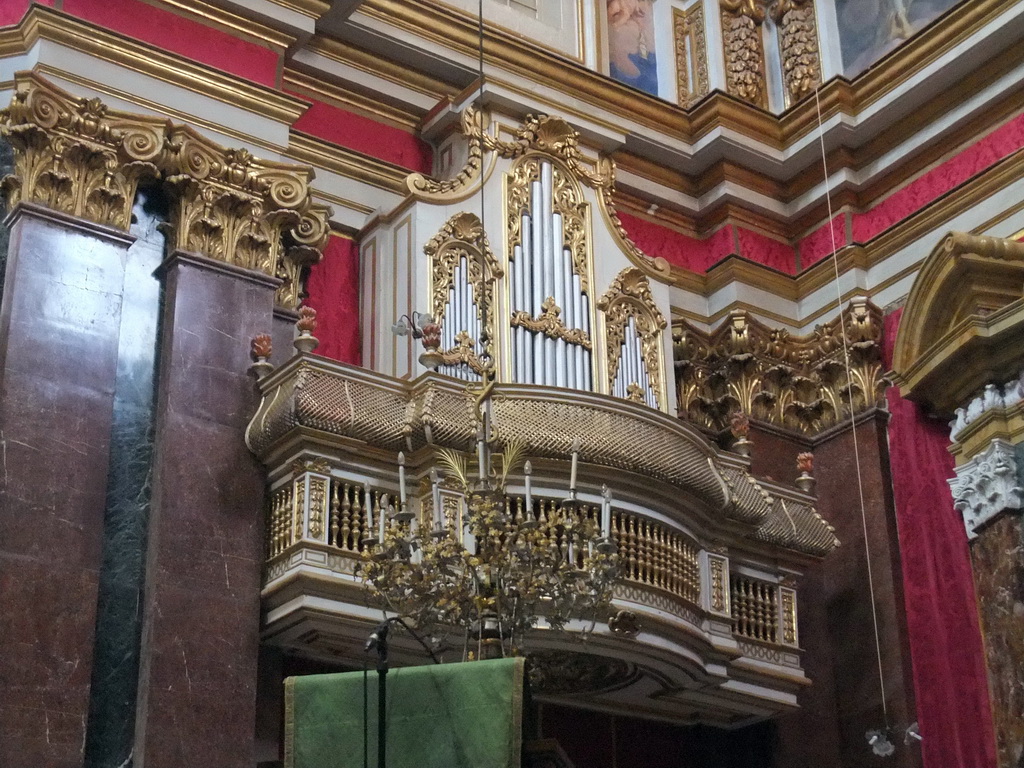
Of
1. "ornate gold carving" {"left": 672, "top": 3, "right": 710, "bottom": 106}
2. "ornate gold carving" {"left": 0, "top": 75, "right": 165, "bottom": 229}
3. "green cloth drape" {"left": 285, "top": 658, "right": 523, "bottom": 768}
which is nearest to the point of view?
"green cloth drape" {"left": 285, "top": 658, "right": 523, "bottom": 768}

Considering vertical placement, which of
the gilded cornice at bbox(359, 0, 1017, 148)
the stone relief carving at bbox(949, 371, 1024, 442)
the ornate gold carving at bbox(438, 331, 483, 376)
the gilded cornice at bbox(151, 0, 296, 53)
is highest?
the gilded cornice at bbox(359, 0, 1017, 148)

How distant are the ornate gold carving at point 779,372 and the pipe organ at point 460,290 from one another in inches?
80.9

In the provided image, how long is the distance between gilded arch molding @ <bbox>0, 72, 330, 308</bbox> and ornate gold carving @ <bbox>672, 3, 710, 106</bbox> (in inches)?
173

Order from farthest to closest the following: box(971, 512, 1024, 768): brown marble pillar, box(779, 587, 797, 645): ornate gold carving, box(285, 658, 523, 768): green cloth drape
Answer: box(779, 587, 797, 645): ornate gold carving, box(971, 512, 1024, 768): brown marble pillar, box(285, 658, 523, 768): green cloth drape

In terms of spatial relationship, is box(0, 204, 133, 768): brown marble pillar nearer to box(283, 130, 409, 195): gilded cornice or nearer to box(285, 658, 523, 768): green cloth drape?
box(283, 130, 409, 195): gilded cornice

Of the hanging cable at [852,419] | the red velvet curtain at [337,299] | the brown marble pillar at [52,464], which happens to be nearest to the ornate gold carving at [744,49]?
the hanging cable at [852,419]

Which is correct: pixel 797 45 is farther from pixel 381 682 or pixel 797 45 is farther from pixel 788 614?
pixel 381 682

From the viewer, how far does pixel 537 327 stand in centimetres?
1153

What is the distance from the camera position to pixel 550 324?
456 inches

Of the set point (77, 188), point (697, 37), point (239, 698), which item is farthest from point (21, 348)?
point (697, 37)

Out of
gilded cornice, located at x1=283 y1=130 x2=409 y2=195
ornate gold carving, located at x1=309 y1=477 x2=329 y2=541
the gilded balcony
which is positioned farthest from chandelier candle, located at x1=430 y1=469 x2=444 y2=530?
gilded cornice, located at x1=283 y1=130 x2=409 y2=195

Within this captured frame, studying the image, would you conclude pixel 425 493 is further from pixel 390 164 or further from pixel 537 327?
pixel 390 164

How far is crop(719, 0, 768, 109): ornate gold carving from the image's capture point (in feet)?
46.7

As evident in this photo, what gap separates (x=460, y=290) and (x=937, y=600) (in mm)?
3870
